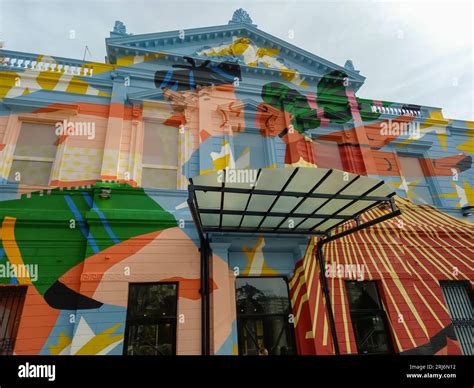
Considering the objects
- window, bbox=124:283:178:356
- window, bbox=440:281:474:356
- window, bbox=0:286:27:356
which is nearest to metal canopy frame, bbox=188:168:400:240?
window, bbox=124:283:178:356

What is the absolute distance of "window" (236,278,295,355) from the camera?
627 centimetres

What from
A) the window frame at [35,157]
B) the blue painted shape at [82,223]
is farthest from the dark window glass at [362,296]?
the window frame at [35,157]

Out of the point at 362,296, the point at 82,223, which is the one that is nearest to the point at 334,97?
the point at 362,296

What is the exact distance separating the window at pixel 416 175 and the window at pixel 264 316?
5.45 meters

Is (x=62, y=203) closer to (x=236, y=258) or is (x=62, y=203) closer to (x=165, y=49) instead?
(x=236, y=258)

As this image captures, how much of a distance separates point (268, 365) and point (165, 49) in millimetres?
8787

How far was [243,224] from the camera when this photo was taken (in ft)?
20.4

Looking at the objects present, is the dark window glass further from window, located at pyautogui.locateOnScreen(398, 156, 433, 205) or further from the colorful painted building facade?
window, located at pyautogui.locateOnScreen(398, 156, 433, 205)

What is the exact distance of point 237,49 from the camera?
925 centimetres

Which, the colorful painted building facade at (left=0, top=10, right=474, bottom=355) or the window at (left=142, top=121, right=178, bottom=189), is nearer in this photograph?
the colorful painted building facade at (left=0, top=10, right=474, bottom=355)

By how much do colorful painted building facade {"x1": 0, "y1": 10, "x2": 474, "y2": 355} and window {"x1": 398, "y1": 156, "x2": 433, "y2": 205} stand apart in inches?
1.7

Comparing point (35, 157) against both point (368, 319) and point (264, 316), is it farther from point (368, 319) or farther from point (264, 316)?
point (368, 319)

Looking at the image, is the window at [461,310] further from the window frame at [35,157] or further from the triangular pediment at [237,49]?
the window frame at [35,157]

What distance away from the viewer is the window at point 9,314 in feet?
17.5
